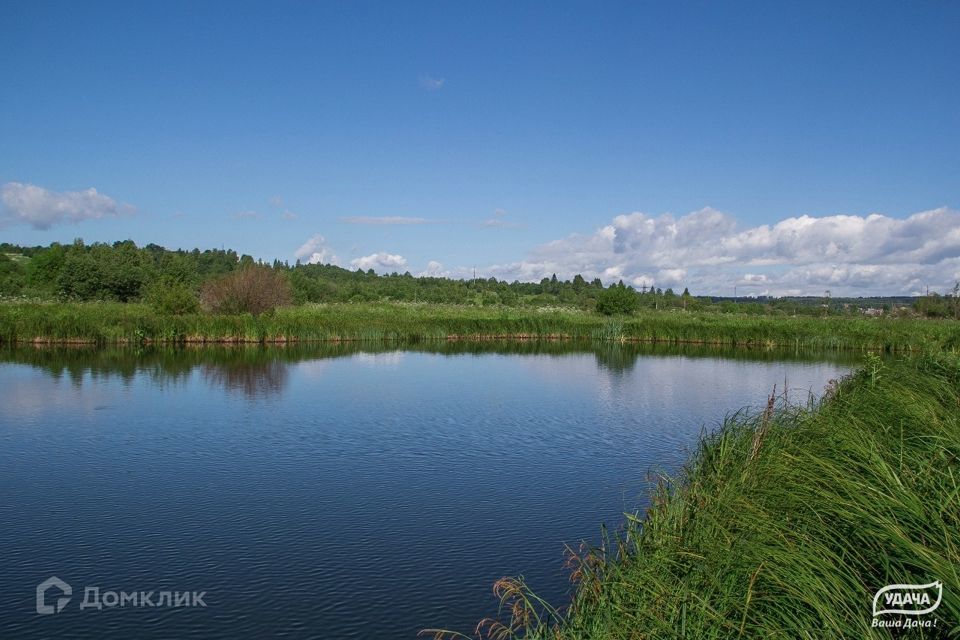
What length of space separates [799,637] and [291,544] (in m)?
5.80

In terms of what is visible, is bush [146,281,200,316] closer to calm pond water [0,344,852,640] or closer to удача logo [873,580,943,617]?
calm pond water [0,344,852,640]

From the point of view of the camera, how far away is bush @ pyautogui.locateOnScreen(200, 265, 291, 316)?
3822cm

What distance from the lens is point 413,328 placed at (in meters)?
41.3

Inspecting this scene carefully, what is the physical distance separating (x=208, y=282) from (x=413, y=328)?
11996 mm

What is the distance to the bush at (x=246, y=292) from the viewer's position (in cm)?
3822

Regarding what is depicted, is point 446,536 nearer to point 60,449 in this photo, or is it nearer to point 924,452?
point 924,452

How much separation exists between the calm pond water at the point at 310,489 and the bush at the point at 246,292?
51.6 ft

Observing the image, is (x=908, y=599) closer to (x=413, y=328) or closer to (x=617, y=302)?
(x=413, y=328)

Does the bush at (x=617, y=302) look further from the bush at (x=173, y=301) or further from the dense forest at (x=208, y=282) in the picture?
the bush at (x=173, y=301)

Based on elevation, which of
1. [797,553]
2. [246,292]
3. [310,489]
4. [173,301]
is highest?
[246,292]

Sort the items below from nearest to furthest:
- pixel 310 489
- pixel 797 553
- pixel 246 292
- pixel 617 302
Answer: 1. pixel 797 553
2. pixel 310 489
3. pixel 246 292
4. pixel 617 302

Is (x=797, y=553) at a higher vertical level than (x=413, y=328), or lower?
lower

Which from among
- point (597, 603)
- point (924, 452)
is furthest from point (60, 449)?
point (924, 452)

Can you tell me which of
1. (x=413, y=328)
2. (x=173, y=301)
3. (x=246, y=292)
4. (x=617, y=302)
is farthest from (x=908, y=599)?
(x=617, y=302)
